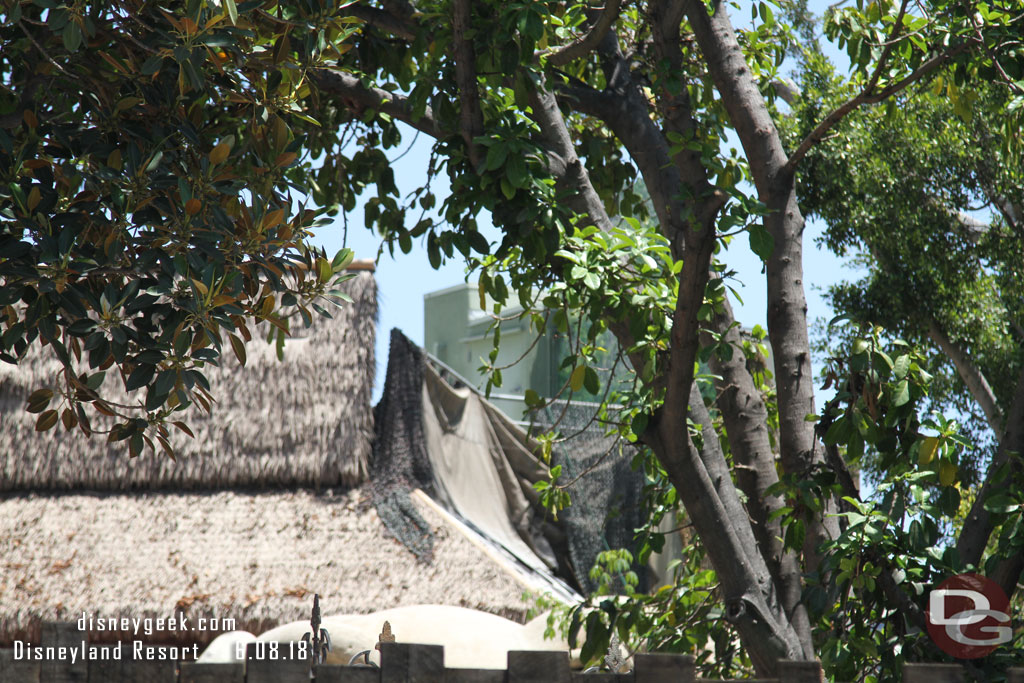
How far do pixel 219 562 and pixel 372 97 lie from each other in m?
4.13

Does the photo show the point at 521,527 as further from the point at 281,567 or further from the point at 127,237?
the point at 127,237

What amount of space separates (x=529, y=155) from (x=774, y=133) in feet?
3.71

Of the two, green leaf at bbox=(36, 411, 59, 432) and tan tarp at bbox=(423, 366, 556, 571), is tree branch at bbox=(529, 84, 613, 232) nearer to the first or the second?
green leaf at bbox=(36, 411, 59, 432)

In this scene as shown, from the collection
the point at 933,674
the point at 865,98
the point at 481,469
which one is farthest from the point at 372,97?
the point at 481,469

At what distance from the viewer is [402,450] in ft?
24.3

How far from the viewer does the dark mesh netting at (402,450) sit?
6939mm

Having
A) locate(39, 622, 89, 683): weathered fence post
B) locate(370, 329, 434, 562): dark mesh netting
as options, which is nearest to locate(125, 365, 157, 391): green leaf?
locate(39, 622, 89, 683): weathered fence post

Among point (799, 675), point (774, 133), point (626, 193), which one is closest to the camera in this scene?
point (799, 675)

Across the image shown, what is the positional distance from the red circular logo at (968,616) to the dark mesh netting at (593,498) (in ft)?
18.3

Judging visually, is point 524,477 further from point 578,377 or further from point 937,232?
point 578,377

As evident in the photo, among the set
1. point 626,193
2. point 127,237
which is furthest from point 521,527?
point 127,237

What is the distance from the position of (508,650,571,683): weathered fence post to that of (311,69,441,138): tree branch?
6.97ft

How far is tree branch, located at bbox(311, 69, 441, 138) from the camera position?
3348 millimetres

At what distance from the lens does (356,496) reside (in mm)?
7113
